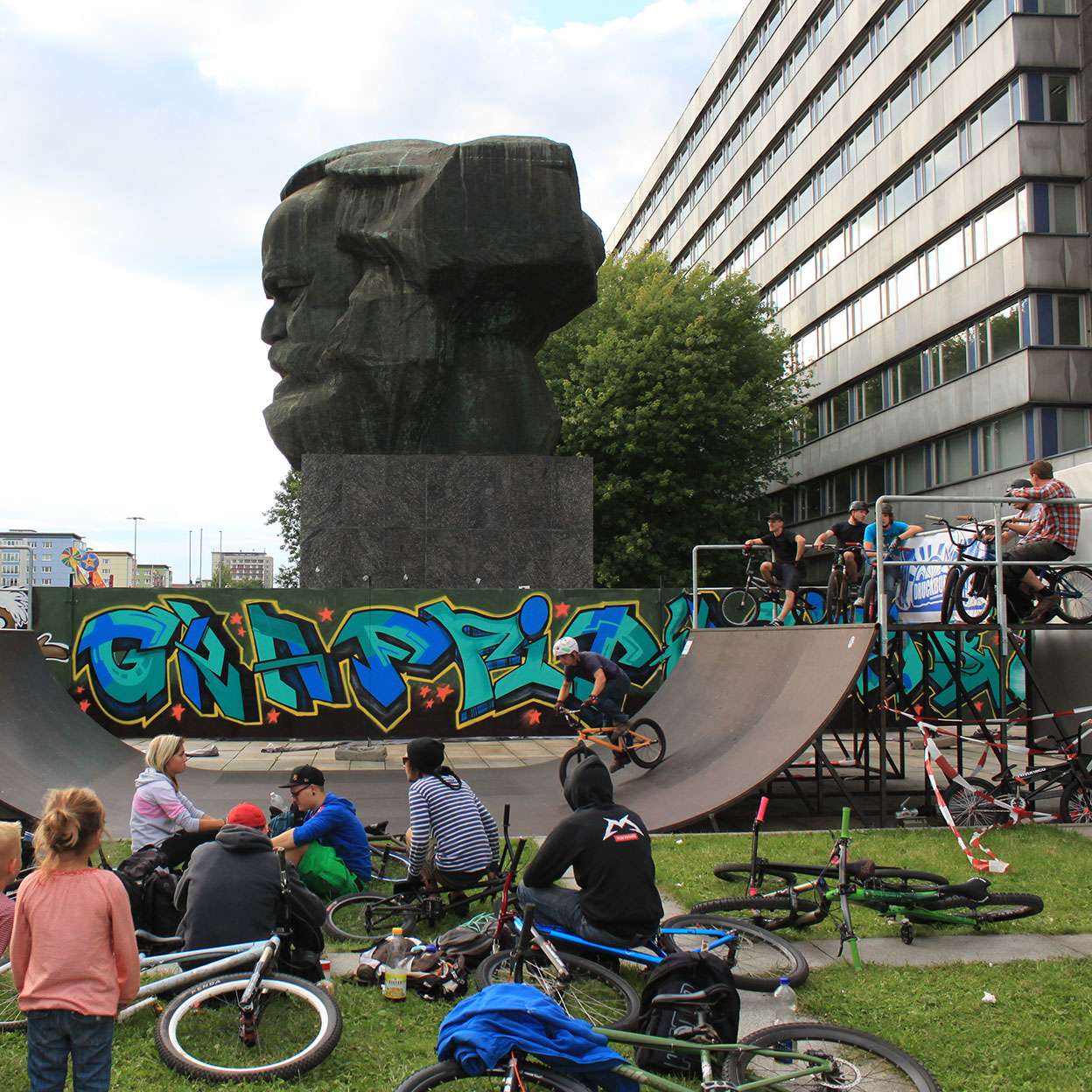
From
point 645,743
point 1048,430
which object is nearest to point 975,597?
point 645,743

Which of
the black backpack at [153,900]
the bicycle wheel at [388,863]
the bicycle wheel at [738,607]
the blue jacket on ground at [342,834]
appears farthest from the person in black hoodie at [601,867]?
the bicycle wheel at [738,607]

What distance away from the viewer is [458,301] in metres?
18.3

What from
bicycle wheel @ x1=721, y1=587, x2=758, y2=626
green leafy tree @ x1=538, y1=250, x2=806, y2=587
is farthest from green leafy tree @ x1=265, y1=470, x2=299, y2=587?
bicycle wheel @ x1=721, y1=587, x2=758, y2=626

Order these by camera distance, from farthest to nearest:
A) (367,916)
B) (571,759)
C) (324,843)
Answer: (571,759) < (324,843) < (367,916)

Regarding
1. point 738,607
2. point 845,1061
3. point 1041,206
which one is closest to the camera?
point 845,1061

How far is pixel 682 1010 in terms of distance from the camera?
143 inches

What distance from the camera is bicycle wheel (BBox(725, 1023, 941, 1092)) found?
3477 millimetres

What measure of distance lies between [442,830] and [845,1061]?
3204 mm

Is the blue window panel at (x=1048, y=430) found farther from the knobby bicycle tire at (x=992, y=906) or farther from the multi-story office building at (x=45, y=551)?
the multi-story office building at (x=45, y=551)

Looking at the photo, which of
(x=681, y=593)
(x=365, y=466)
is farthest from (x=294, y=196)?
(x=681, y=593)

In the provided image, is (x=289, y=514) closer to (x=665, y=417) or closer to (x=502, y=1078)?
(x=665, y=417)

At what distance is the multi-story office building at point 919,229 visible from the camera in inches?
1171

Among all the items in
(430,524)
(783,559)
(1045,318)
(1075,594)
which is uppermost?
(1045,318)

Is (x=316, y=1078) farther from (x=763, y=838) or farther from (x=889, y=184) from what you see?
(x=889, y=184)
